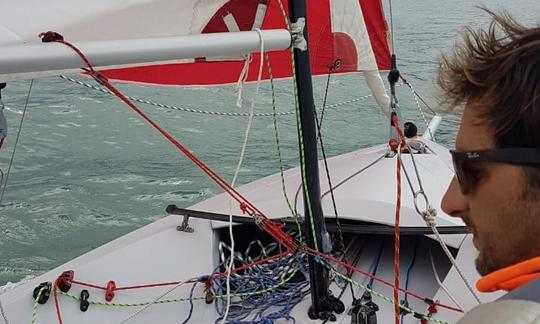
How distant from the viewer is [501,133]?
614 mm

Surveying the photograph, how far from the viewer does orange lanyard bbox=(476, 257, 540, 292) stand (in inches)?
22.4

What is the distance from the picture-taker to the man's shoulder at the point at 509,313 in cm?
50

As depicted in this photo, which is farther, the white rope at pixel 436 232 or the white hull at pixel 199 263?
the white hull at pixel 199 263

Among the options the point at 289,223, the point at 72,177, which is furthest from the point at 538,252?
the point at 72,177

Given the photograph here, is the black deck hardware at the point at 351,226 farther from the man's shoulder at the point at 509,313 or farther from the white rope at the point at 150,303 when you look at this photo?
the man's shoulder at the point at 509,313

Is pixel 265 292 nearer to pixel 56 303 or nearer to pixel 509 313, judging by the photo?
pixel 56 303

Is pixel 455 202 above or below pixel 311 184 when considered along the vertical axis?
above

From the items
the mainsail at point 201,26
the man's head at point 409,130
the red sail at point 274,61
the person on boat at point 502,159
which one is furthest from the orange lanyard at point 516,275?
the man's head at point 409,130

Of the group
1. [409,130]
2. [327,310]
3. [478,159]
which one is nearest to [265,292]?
[327,310]

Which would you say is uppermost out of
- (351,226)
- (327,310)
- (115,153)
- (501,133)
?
(501,133)

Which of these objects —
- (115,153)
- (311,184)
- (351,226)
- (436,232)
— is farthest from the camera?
(115,153)

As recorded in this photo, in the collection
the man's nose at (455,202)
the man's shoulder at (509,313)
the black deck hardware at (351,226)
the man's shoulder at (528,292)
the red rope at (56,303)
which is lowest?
the red rope at (56,303)

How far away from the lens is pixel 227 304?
63.1 inches

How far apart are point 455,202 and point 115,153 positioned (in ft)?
13.0
